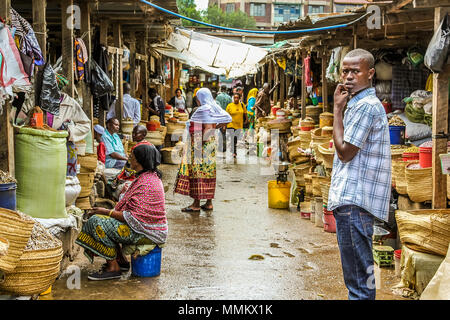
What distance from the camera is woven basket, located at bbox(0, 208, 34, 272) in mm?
3883

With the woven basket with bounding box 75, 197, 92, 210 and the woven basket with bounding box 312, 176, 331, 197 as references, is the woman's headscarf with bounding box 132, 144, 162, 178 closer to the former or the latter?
the woven basket with bounding box 75, 197, 92, 210

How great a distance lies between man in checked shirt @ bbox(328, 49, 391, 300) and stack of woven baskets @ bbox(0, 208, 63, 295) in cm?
208

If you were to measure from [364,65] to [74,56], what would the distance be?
5.14m

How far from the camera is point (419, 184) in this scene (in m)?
6.07

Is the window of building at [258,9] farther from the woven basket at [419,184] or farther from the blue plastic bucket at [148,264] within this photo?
the blue plastic bucket at [148,264]

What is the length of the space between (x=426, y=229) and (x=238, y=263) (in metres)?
2.08

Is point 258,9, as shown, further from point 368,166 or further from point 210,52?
point 368,166

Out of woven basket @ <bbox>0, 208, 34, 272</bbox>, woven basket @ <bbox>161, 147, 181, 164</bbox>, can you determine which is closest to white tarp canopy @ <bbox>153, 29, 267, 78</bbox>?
woven basket @ <bbox>161, 147, 181, 164</bbox>

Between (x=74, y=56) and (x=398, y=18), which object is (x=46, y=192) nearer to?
(x=74, y=56)

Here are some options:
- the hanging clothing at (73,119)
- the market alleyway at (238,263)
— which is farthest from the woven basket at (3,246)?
the hanging clothing at (73,119)

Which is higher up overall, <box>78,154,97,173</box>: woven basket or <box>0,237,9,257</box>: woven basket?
<box>78,154,97,173</box>: woven basket

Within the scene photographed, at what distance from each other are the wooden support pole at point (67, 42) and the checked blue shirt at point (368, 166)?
4.56 m
